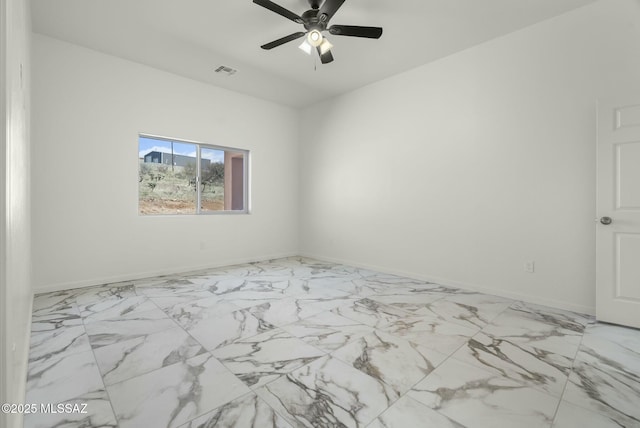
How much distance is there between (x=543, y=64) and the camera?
303 centimetres

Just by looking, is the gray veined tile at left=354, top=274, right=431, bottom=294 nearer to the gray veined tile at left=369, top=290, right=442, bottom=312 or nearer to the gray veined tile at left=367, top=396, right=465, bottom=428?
the gray veined tile at left=369, top=290, right=442, bottom=312

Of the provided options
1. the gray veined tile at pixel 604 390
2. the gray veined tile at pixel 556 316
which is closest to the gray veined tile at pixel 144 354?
the gray veined tile at pixel 604 390

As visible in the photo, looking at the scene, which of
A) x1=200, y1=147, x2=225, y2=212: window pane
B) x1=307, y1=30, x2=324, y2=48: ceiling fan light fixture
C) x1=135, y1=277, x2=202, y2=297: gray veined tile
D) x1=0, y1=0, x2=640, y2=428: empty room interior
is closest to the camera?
x1=0, y1=0, x2=640, y2=428: empty room interior

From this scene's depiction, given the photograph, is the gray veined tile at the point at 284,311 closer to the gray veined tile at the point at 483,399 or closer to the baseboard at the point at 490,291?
the gray veined tile at the point at 483,399

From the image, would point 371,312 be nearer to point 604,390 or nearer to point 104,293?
point 604,390

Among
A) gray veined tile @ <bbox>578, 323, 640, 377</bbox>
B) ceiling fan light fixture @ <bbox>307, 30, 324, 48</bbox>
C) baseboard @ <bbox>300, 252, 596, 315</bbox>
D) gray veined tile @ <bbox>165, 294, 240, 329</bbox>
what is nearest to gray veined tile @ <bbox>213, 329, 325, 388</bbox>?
gray veined tile @ <bbox>165, 294, 240, 329</bbox>

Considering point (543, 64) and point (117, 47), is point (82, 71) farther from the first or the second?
point (543, 64)

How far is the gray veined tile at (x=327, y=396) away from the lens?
1416mm

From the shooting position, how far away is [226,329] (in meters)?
2.40

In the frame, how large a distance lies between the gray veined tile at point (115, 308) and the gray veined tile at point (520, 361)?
280cm

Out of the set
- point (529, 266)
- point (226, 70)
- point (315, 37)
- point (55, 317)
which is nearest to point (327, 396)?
point (55, 317)

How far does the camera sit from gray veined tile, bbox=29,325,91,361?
198cm

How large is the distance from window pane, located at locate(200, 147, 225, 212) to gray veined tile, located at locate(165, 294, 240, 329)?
6.92 feet

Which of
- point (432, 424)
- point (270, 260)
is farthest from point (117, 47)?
point (432, 424)
